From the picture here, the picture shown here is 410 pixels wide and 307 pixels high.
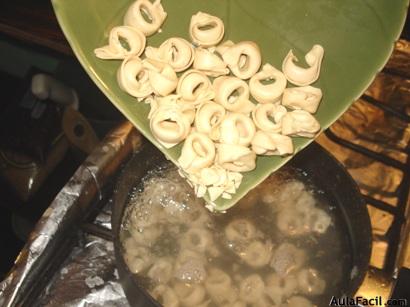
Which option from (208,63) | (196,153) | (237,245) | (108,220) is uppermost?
(208,63)

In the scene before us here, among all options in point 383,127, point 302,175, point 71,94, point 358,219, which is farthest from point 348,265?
point 71,94

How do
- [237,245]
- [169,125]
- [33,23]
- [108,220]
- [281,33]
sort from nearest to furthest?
→ [169,125] < [281,33] < [237,245] < [108,220] < [33,23]

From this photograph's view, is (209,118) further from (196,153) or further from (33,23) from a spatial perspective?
(33,23)

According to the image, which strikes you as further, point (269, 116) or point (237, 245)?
point (237, 245)

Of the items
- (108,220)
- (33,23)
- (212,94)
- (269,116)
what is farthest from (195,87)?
(33,23)

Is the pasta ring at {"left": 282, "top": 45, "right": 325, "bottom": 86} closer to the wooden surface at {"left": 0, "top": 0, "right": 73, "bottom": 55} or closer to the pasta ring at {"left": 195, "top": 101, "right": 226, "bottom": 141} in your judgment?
the pasta ring at {"left": 195, "top": 101, "right": 226, "bottom": 141}

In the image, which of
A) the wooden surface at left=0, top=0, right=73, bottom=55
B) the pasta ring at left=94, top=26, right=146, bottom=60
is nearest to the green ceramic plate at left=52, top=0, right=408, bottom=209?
the pasta ring at left=94, top=26, right=146, bottom=60

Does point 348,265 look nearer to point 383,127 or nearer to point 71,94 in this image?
point 383,127
